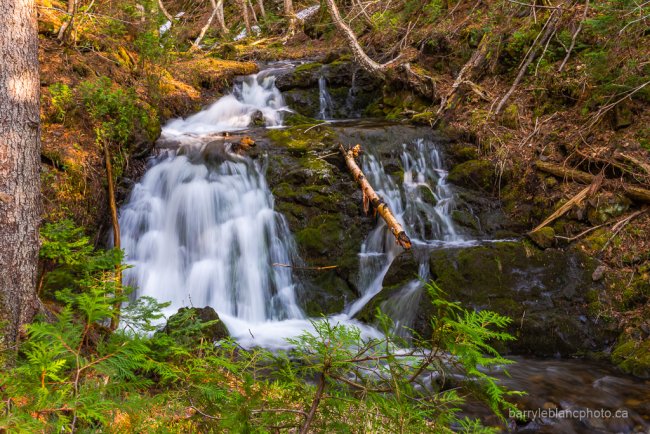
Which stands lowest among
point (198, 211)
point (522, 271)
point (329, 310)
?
point (329, 310)

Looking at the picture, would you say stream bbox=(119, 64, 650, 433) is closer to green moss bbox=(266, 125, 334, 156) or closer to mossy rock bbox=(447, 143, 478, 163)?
mossy rock bbox=(447, 143, 478, 163)

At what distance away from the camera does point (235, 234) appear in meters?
7.58

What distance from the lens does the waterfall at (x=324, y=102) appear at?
43.7ft

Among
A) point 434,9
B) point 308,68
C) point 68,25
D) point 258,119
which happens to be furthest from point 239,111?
point 434,9

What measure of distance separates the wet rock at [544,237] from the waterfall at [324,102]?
8.01 metres

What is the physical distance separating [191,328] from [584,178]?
6663 millimetres

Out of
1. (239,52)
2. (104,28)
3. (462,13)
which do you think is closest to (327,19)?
(239,52)

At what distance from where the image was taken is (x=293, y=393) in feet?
5.85

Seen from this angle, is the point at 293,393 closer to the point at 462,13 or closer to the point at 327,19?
the point at 462,13

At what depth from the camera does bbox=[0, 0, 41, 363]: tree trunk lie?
3258 mm

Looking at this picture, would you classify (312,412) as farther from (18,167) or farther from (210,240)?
(210,240)

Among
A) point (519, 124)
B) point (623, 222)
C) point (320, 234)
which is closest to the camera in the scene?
point (623, 222)

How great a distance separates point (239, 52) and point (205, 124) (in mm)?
7933

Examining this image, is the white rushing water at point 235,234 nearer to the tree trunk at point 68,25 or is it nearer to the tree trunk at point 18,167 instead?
the tree trunk at point 68,25
